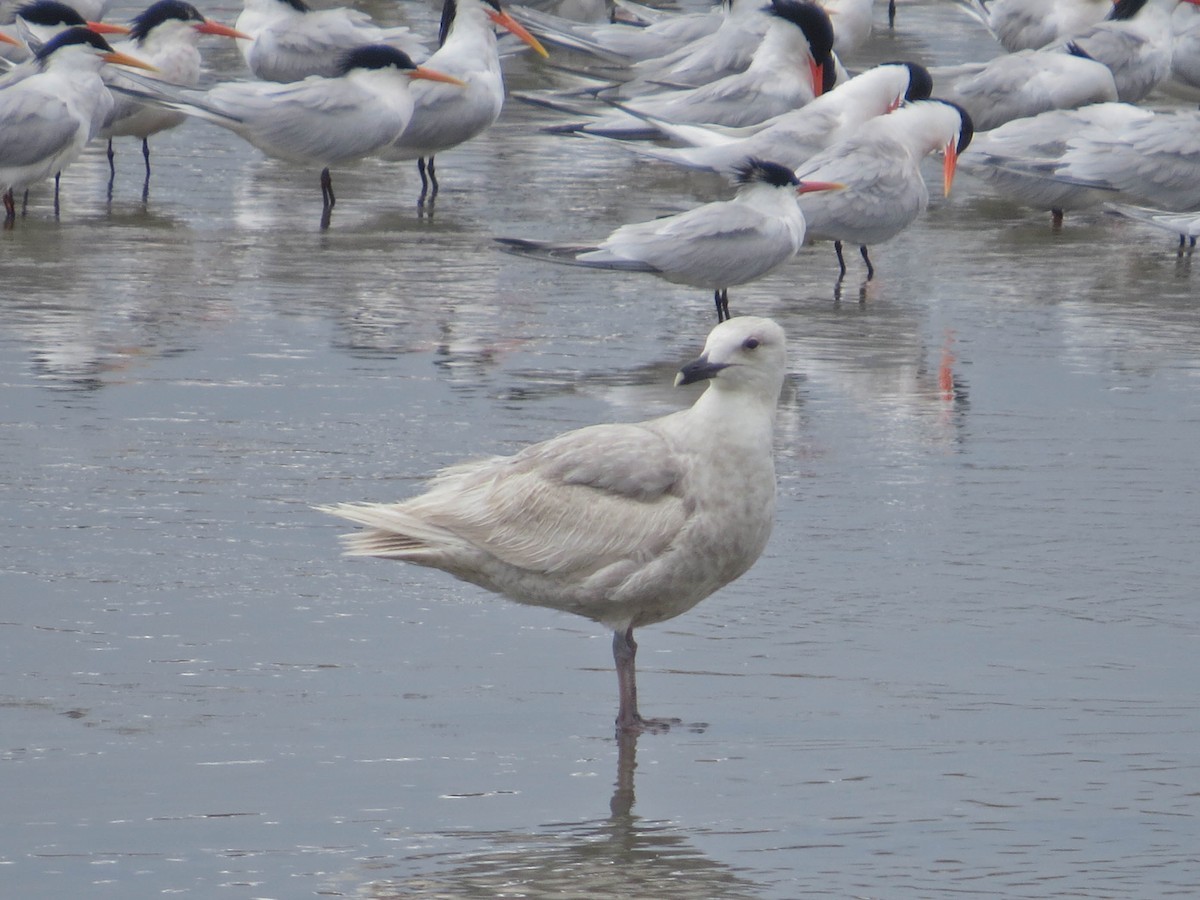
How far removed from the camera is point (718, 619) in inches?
219

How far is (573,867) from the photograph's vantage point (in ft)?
13.4

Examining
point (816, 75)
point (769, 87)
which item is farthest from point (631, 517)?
point (816, 75)

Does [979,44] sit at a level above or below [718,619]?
above

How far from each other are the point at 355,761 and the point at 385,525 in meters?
0.66

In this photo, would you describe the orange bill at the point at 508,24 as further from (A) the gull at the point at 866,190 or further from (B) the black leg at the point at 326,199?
(A) the gull at the point at 866,190

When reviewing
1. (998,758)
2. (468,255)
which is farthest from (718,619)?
(468,255)

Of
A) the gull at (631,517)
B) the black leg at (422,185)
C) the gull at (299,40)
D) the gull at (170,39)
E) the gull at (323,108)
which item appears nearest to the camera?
the gull at (631,517)

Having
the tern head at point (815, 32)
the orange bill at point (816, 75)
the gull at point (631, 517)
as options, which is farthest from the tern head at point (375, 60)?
the gull at point (631, 517)

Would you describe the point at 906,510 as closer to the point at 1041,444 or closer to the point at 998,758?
the point at 1041,444

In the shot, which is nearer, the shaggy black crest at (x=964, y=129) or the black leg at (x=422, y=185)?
the shaggy black crest at (x=964, y=129)

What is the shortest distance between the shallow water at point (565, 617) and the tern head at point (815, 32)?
354 centimetres

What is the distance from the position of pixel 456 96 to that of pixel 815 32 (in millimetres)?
2474

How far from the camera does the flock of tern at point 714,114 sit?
32.2ft

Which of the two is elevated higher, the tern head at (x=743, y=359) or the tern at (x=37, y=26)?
the tern at (x=37, y=26)
